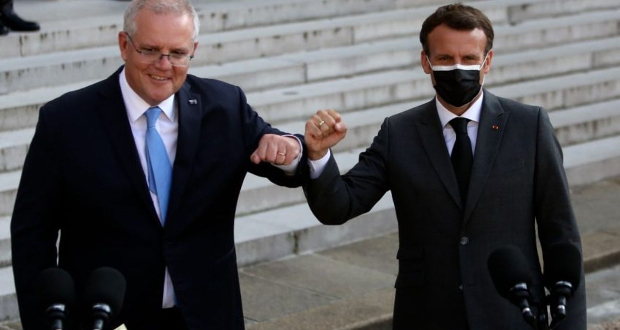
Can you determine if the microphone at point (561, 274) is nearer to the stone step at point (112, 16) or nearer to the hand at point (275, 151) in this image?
the hand at point (275, 151)

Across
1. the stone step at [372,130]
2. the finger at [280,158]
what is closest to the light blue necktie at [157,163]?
the finger at [280,158]

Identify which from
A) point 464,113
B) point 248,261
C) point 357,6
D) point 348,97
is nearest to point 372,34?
point 357,6

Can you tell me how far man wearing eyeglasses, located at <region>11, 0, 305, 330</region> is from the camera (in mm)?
4047

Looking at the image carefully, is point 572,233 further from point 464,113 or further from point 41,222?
point 41,222

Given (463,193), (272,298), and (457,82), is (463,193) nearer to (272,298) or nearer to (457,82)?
(457,82)

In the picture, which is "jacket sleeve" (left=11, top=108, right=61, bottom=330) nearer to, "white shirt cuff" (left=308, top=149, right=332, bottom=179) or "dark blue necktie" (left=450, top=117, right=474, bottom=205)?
"white shirt cuff" (left=308, top=149, right=332, bottom=179)

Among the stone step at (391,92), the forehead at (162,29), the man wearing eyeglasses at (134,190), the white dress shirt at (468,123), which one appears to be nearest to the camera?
the forehead at (162,29)

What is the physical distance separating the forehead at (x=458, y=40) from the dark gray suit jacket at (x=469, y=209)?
0.75 feet

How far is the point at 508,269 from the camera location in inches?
143

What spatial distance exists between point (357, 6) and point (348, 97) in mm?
2186

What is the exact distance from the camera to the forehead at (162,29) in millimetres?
3938

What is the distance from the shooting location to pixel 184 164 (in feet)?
13.4

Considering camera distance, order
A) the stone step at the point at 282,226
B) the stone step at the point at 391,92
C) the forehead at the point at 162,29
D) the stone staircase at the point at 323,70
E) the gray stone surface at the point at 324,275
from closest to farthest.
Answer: the forehead at the point at 162,29, the gray stone surface at the point at 324,275, the stone step at the point at 282,226, the stone staircase at the point at 323,70, the stone step at the point at 391,92

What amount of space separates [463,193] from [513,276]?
2.58ft
